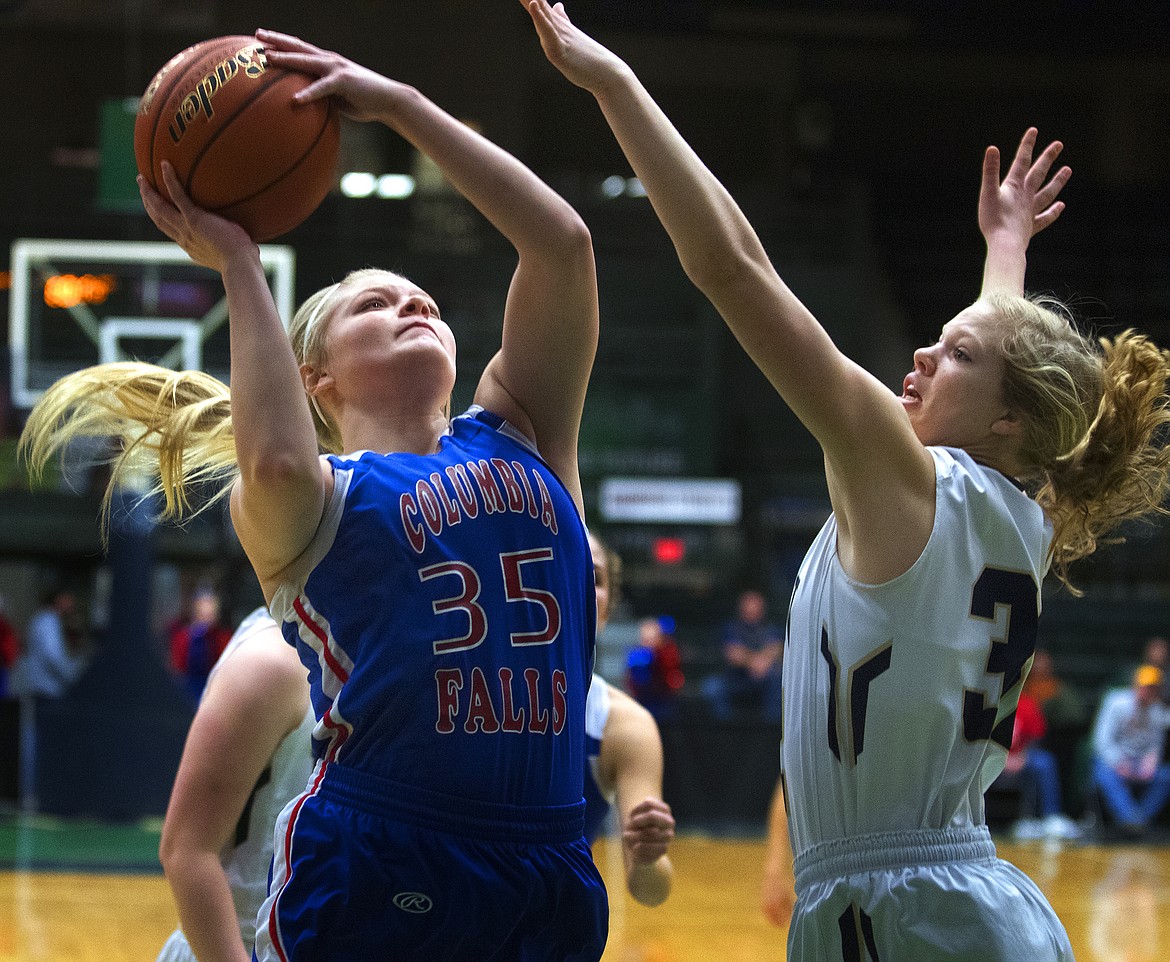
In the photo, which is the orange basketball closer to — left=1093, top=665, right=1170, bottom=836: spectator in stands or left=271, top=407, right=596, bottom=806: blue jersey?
left=271, top=407, right=596, bottom=806: blue jersey

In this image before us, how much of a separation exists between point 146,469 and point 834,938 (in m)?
1.51

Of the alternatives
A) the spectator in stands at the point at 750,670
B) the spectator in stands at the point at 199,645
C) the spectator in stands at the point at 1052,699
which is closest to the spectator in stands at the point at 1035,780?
the spectator in stands at the point at 1052,699

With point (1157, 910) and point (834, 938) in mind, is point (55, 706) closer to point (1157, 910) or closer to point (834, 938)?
point (1157, 910)

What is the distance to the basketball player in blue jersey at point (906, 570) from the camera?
5.91ft

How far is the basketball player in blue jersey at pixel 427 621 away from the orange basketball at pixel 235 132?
3cm

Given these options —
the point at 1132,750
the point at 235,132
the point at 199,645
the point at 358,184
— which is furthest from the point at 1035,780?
the point at 235,132

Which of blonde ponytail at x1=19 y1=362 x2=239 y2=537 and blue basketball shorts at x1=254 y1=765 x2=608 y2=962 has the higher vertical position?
blonde ponytail at x1=19 y1=362 x2=239 y2=537

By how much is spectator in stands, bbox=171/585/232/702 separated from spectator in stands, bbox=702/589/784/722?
4014mm

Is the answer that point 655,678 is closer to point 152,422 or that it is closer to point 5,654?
point 5,654

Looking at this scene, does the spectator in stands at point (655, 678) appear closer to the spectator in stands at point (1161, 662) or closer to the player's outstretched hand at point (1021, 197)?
the spectator in stands at point (1161, 662)

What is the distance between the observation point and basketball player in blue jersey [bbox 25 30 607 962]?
165cm

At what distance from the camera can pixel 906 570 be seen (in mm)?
1881

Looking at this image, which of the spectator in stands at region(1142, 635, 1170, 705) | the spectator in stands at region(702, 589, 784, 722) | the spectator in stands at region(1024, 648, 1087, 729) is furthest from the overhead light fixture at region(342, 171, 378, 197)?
the spectator in stands at region(1142, 635, 1170, 705)

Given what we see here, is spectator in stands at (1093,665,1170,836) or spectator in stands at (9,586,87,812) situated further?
spectator in stands at (1093,665,1170,836)
